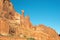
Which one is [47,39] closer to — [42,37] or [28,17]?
[42,37]

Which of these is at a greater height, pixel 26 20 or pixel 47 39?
pixel 26 20

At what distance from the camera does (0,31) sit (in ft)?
164

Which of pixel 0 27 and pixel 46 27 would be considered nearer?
pixel 0 27

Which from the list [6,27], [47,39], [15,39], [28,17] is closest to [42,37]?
[47,39]

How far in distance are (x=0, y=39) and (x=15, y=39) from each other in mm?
6414

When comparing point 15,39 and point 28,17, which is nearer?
point 15,39

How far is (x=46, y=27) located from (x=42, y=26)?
9.54 ft

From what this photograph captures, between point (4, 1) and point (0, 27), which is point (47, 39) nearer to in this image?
point (0, 27)

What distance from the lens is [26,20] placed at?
112 meters

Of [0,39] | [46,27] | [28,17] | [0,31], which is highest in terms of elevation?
[28,17]

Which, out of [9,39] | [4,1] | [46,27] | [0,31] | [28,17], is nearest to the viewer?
[9,39]

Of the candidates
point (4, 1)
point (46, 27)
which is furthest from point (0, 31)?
point (46, 27)

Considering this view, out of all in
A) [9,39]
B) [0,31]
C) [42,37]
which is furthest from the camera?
[42,37]

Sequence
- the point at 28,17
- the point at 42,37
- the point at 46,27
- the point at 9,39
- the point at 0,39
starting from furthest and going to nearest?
the point at 28,17
the point at 46,27
the point at 42,37
the point at 9,39
the point at 0,39
